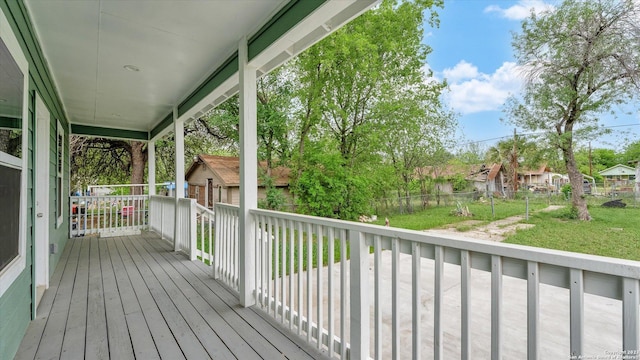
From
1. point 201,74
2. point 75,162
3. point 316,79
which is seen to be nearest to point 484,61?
point 316,79

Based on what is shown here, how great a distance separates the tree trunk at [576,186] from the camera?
689cm

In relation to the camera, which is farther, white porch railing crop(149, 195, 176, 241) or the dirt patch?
the dirt patch

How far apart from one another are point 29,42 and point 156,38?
881 mm

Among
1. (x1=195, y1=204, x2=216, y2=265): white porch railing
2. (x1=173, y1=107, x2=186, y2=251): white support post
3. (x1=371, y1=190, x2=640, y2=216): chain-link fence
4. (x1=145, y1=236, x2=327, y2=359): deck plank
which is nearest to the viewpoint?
(x1=145, y1=236, x2=327, y2=359): deck plank

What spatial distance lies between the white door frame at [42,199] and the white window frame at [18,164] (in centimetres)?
110

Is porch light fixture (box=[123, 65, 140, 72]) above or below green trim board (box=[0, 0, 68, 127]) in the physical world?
above

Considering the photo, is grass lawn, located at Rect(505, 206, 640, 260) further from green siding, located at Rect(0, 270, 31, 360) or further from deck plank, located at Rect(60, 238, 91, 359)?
green siding, located at Rect(0, 270, 31, 360)

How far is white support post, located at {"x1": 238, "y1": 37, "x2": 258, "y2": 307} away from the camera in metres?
2.57

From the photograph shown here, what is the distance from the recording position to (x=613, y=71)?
22.0 feet

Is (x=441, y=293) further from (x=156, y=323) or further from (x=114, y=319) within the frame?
(x=114, y=319)

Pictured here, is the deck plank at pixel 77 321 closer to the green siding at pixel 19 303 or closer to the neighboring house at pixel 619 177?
the green siding at pixel 19 303

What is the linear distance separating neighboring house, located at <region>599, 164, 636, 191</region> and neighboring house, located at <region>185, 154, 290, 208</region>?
28.6 feet

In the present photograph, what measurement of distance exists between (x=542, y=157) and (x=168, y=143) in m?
13.1

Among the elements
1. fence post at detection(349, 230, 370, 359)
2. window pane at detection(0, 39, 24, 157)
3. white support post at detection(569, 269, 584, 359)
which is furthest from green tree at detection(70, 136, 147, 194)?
white support post at detection(569, 269, 584, 359)
